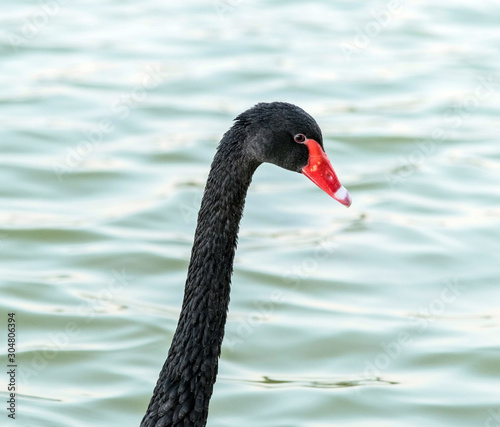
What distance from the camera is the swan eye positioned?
162 inches

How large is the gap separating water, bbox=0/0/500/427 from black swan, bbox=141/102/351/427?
1.34 meters

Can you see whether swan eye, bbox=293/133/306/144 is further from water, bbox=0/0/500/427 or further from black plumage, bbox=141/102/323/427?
water, bbox=0/0/500/427

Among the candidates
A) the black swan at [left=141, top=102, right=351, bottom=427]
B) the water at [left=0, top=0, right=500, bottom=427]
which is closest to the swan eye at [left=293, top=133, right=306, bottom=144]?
the black swan at [left=141, top=102, right=351, bottom=427]

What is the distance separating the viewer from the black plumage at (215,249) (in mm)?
4051

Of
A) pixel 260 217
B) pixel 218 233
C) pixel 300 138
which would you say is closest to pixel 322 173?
pixel 300 138

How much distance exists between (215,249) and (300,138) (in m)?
0.57

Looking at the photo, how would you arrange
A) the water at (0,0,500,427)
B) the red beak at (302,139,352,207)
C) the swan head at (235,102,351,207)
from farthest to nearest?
the water at (0,0,500,427) → the red beak at (302,139,352,207) → the swan head at (235,102,351,207)

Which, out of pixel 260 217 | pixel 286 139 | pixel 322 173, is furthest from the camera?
pixel 260 217

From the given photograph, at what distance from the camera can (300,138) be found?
4141mm

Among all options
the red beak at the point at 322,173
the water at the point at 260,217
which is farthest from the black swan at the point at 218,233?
the water at the point at 260,217

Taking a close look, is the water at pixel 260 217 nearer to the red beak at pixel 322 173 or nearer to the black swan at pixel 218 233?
the black swan at pixel 218 233

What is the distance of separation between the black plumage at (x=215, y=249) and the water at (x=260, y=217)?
133cm

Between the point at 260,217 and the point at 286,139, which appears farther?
the point at 260,217

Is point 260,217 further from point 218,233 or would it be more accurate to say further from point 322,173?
point 218,233
